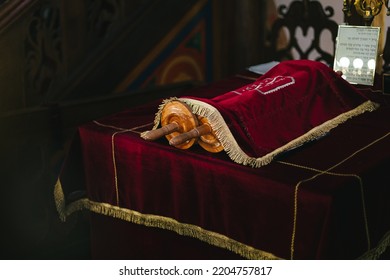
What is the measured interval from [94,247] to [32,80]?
1.32 metres

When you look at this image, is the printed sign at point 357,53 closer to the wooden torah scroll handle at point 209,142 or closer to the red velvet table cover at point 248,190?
the red velvet table cover at point 248,190

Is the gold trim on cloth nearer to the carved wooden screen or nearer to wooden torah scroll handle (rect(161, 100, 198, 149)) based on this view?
wooden torah scroll handle (rect(161, 100, 198, 149))

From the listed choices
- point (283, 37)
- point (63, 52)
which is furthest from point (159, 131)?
point (283, 37)

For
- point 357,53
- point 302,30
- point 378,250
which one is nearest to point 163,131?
point 378,250

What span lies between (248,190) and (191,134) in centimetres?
29

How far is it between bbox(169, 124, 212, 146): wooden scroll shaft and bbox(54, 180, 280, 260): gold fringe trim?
38cm

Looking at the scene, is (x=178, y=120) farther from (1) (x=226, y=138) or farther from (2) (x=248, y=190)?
(2) (x=248, y=190)

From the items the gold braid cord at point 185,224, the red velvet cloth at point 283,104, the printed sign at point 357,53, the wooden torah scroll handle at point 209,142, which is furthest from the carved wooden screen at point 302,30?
the wooden torah scroll handle at point 209,142

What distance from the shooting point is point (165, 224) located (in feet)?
8.79

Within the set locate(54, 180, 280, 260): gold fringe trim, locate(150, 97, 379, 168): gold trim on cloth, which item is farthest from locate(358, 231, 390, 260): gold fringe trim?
locate(150, 97, 379, 168): gold trim on cloth

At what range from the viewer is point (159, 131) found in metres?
2.48

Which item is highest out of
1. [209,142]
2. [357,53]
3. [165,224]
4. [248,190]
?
[357,53]

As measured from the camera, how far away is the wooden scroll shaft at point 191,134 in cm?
237

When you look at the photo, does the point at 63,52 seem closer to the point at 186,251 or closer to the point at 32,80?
the point at 32,80
